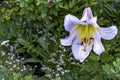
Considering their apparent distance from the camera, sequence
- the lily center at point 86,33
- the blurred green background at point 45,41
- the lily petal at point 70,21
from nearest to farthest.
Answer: the lily petal at point 70,21 → the lily center at point 86,33 → the blurred green background at point 45,41

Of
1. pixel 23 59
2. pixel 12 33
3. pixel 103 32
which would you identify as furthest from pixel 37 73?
pixel 103 32

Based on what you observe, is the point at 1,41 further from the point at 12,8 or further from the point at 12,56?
the point at 12,8

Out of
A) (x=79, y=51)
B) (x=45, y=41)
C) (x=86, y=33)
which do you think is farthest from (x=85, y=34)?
(x=45, y=41)

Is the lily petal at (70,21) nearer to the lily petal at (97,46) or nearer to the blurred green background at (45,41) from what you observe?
the lily petal at (97,46)

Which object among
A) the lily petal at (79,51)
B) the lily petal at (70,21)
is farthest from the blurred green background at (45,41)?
the lily petal at (70,21)

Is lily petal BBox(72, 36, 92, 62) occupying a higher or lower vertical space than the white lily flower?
lower

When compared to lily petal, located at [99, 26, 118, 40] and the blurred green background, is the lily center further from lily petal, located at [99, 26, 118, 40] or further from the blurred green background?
the blurred green background

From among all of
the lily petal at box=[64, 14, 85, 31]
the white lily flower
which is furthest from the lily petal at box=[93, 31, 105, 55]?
the lily petal at box=[64, 14, 85, 31]
